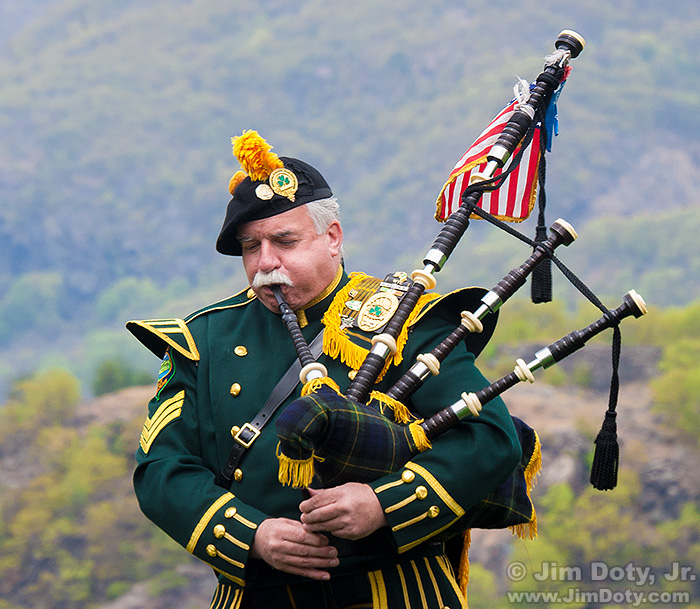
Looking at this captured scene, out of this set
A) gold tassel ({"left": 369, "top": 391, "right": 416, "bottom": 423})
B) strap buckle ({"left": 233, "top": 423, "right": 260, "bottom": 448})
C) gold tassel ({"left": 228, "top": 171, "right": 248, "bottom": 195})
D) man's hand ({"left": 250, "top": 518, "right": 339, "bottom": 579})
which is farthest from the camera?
gold tassel ({"left": 228, "top": 171, "right": 248, "bottom": 195})

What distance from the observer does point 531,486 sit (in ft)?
12.9

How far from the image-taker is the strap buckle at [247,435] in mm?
3604

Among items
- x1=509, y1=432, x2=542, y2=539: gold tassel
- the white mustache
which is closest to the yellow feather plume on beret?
the white mustache

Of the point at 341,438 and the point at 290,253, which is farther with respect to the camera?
the point at 290,253

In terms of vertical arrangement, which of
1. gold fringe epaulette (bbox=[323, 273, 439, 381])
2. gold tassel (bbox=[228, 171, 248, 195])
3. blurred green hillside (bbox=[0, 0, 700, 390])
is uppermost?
blurred green hillside (bbox=[0, 0, 700, 390])

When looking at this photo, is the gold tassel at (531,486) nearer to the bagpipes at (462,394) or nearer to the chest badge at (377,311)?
the bagpipes at (462,394)

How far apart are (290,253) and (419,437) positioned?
808 millimetres

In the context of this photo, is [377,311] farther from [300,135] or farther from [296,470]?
[300,135]

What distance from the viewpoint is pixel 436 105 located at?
11675 cm

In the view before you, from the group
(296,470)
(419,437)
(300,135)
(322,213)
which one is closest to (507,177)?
(322,213)

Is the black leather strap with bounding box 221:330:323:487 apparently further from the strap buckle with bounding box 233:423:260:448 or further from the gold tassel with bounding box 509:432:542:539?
the gold tassel with bounding box 509:432:542:539

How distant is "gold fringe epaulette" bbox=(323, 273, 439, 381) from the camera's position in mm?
3611

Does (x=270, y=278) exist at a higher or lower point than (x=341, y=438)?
higher

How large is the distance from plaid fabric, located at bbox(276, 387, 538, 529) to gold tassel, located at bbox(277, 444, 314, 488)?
0.02 m
